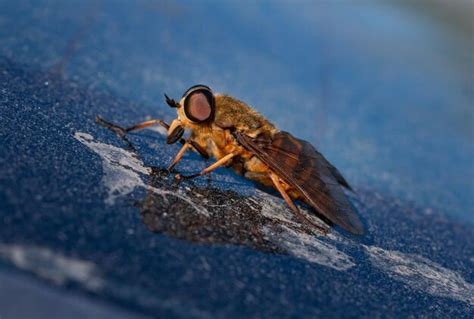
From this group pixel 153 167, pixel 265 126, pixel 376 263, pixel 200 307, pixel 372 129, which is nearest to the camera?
pixel 200 307

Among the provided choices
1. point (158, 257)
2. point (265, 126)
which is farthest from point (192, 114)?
point (158, 257)

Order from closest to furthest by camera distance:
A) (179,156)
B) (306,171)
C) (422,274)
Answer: (422,274)
(179,156)
(306,171)

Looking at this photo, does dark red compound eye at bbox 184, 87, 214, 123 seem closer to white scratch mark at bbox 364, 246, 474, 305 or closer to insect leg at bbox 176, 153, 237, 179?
insect leg at bbox 176, 153, 237, 179

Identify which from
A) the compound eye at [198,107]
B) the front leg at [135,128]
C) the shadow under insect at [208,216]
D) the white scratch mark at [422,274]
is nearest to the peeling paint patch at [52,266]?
the shadow under insect at [208,216]

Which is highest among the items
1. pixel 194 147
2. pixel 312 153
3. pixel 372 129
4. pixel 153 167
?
pixel 372 129

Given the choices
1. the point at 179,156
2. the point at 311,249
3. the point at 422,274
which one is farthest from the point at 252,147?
the point at 422,274

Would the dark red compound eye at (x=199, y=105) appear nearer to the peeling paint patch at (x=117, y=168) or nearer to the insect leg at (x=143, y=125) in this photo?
the insect leg at (x=143, y=125)

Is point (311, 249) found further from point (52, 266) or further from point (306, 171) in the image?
point (52, 266)

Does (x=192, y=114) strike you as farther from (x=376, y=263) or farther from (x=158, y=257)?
(x=158, y=257)
